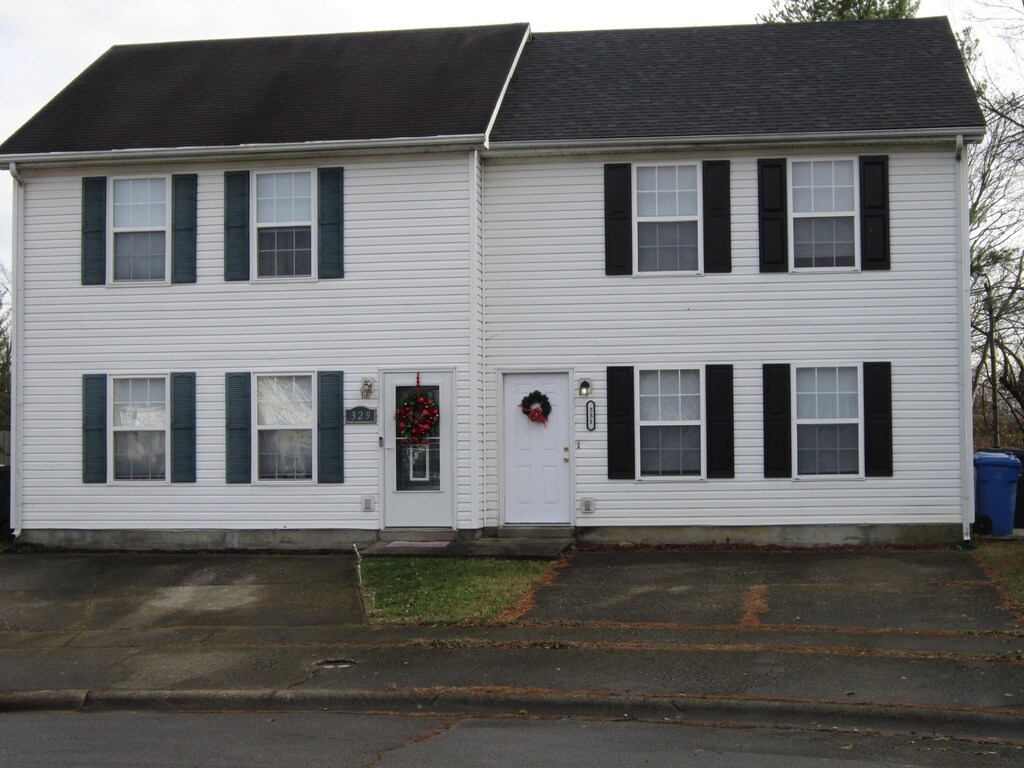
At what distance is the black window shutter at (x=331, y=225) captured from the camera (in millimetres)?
15516

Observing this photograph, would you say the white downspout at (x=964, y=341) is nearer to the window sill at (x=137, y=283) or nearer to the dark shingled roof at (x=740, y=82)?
the dark shingled roof at (x=740, y=82)

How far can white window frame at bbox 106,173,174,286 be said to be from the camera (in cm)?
1592

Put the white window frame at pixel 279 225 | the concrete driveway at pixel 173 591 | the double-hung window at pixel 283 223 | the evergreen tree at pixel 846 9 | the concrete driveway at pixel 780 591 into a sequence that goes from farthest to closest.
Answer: the evergreen tree at pixel 846 9, the double-hung window at pixel 283 223, the white window frame at pixel 279 225, the concrete driveway at pixel 173 591, the concrete driveway at pixel 780 591

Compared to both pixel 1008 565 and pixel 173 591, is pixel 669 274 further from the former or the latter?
pixel 173 591

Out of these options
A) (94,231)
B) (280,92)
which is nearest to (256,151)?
(280,92)

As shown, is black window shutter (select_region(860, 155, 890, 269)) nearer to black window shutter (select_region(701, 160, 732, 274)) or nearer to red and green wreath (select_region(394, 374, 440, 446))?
black window shutter (select_region(701, 160, 732, 274))

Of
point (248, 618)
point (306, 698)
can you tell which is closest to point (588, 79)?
point (248, 618)

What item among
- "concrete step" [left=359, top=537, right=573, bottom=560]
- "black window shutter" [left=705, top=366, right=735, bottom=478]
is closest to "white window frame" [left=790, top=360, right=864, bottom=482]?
"black window shutter" [left=705, top=366, right=735, bottom=478]

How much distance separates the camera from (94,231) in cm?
1606

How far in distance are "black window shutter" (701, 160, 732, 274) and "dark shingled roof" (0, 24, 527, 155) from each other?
3149mm

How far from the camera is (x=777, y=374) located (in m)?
15.2

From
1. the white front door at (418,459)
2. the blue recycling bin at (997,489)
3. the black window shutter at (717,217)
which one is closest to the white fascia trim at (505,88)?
the black window shutter at (717,217)

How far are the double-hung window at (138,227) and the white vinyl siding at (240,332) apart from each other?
268mm

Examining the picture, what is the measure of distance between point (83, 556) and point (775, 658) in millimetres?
10286
